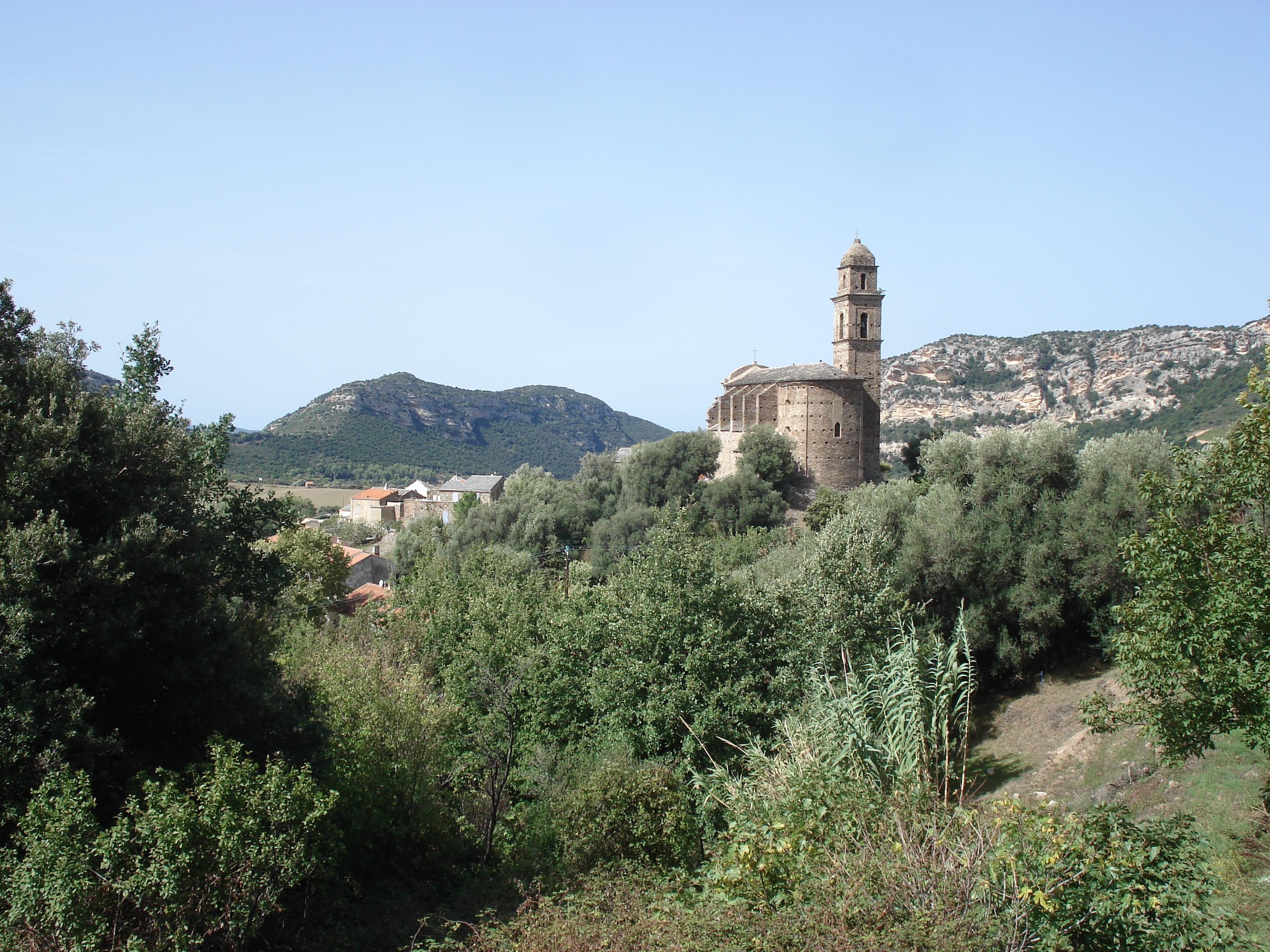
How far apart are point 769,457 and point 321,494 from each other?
6422 centimetres

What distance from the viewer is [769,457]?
4003 cm

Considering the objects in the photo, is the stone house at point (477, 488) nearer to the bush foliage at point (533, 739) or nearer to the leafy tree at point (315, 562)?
the leafy tree at point (315, 562)

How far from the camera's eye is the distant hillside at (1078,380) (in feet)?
194

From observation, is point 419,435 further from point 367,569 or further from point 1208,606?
point 1208,606

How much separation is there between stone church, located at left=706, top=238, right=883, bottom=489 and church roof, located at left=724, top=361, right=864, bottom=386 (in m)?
0.05

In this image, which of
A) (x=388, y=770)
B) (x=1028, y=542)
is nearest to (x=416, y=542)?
(x=1028, y=542)

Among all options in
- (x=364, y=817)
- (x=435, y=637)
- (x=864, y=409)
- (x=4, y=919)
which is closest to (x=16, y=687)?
(x=4, y=919)

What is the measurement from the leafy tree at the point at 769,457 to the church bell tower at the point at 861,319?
7.71m

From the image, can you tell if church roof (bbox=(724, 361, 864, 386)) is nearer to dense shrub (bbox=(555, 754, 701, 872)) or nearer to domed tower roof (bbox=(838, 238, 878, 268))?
domed tower roof (bbox=(838, 238, 878, 268))

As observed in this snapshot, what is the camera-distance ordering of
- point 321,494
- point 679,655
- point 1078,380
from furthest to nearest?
1. point 321,494
2. point 1078,380
3. point 679,655

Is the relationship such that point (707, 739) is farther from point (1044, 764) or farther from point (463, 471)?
point (463, 471)

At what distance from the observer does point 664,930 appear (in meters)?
5.62

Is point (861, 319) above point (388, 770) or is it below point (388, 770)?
above

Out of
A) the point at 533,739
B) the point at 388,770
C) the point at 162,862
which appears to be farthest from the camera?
the point at 533,739
